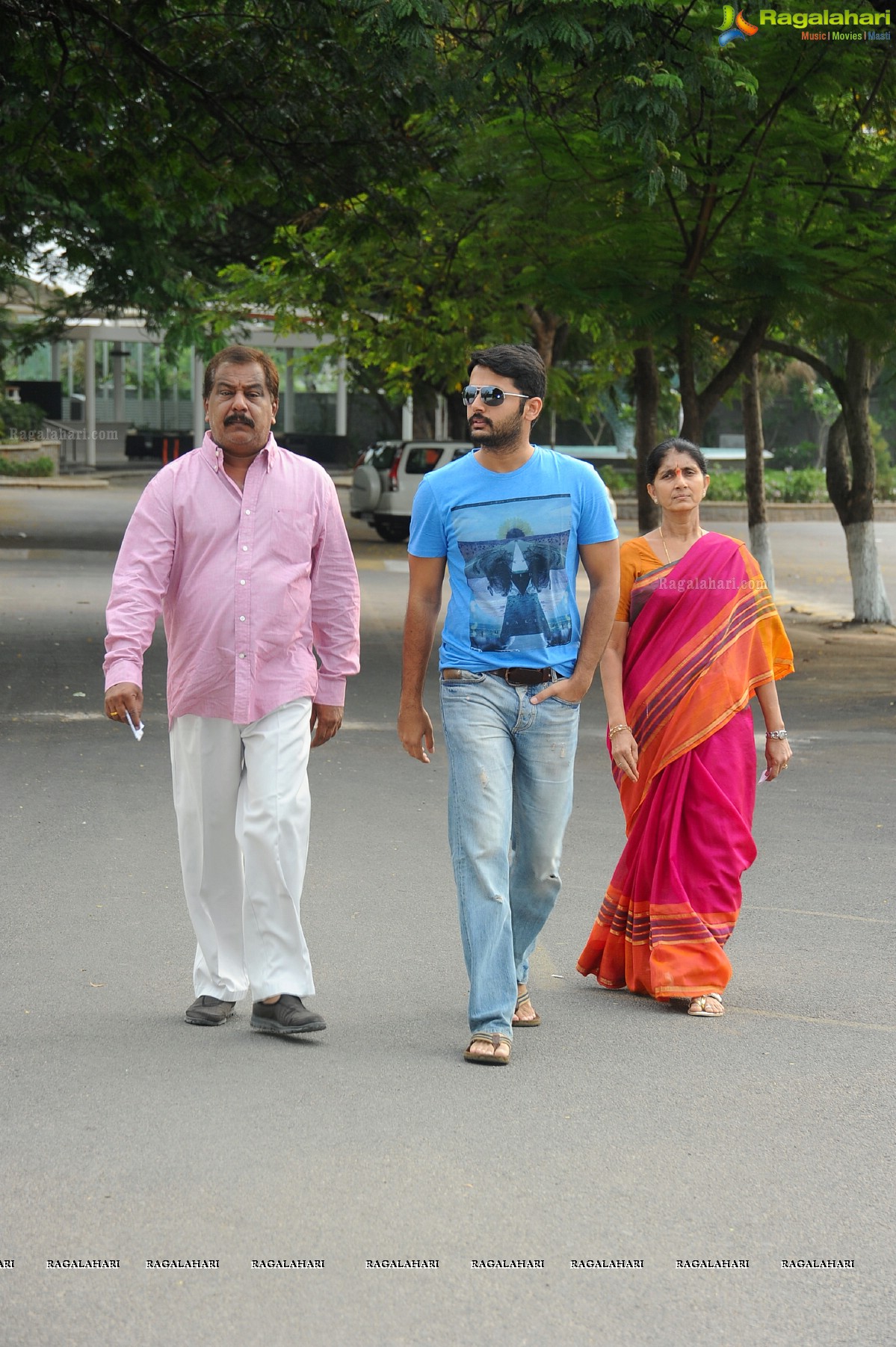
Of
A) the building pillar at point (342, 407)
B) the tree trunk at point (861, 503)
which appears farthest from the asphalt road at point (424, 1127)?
the building pillar at point (342, 407)

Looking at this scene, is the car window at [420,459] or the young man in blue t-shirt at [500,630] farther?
the car window at [420,459]

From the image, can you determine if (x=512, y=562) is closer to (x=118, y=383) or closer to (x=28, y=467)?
(x=28, y=467)

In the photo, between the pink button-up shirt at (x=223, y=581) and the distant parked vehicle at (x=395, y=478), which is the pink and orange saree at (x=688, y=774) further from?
the distant parked vehicle at (x=395, y=478)

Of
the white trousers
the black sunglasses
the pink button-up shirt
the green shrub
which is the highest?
the green shrub

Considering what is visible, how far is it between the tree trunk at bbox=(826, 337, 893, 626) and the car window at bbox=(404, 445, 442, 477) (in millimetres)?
12203

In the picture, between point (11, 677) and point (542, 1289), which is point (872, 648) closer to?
point (11, 677)

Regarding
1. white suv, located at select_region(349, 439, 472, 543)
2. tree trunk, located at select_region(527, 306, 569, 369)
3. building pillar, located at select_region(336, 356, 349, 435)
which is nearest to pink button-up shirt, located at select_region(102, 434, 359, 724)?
tree trunk, located at select_region(527, 306, 569, 369)

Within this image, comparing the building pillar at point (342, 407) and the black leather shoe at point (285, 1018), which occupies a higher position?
the building pillar at point (342, 407)

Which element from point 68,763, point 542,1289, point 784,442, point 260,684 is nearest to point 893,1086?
point 542,1289

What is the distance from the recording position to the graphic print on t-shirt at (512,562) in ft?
15.5

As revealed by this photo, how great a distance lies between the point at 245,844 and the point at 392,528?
2623cm

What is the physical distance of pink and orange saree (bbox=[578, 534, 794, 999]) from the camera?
5285 mm

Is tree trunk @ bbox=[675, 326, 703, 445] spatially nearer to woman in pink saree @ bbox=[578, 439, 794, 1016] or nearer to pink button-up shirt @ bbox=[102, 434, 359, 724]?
woman in pink saree @ bbox=[578, 439, 794, 1016]

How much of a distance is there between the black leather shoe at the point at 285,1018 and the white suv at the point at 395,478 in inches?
984
